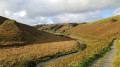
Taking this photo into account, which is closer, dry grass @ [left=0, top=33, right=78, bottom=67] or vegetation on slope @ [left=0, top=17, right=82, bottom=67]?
dry grass @ [left=0, top=33, right=78, bottom=67]

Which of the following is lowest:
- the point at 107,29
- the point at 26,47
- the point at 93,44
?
the point at 93,44

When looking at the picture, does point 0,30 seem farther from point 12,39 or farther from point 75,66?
point 75,66

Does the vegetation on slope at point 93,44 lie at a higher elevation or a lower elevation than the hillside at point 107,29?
lower

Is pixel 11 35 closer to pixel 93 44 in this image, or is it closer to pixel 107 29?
pixel 93 44

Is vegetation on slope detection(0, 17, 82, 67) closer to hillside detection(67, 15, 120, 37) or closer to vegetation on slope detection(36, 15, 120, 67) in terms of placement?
vegetation on slope detection(36, 15, 120, 67)

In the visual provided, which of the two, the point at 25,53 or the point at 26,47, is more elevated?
the point at 26,47

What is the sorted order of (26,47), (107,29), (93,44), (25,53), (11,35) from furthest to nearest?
(107,29) < (11,35) < (93,44) < (26,47) < (25,53)

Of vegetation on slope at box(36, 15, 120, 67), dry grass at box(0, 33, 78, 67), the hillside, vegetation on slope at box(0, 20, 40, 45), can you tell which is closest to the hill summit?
vegetation on slope at box(0, 20, 40, 45)

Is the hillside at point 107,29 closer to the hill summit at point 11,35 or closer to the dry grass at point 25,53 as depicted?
the dry grass at point 25,53

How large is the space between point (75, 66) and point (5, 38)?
49.1 metres

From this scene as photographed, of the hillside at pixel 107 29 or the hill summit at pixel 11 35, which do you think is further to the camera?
the hillside at pixel 107 29

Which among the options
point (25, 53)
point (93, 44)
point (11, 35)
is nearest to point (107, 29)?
point (93, 44)

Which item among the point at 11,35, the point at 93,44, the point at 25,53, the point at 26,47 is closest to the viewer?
the point at 25,53

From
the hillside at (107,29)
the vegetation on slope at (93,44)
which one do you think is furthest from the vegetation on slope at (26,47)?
the hillside at (107,29)
